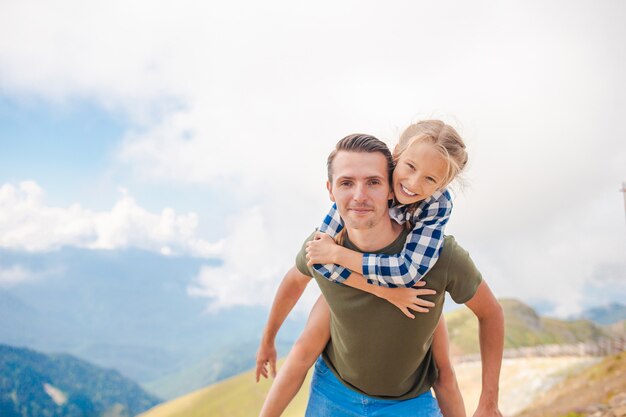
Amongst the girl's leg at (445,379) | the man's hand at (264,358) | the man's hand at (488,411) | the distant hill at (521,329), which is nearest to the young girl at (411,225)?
the girl's leg at (445,379)

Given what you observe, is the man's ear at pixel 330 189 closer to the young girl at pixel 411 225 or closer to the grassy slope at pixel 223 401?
the young girl at pixel 411 225

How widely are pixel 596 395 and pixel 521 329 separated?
108ft

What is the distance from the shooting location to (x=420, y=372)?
448 cm

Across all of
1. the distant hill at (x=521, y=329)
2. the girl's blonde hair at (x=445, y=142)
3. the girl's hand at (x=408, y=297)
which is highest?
the distant hill at (x=521, y=329)

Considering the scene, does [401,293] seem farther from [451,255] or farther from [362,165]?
[362,165]

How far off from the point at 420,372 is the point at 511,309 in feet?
140

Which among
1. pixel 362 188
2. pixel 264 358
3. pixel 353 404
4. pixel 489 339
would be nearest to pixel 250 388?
pixel 264 358

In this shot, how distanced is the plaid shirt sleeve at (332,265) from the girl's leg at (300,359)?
56cm

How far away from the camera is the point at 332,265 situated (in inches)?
161

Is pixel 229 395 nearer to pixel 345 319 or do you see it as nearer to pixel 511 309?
pixel 511 309

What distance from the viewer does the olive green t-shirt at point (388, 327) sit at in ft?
13.0

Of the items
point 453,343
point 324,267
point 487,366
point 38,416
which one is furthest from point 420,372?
point 38,416

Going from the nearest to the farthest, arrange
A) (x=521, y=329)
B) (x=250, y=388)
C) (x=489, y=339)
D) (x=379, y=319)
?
1. (x=379, y=319)
2. (x=489, y=339)
3. (x=250, y=388)
4. (x=521, y=329)

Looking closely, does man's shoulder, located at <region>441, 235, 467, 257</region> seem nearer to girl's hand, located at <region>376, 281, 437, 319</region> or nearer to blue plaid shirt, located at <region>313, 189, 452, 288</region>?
blue plaid shirt, located at <region>313, 189, 452, 288</region>
